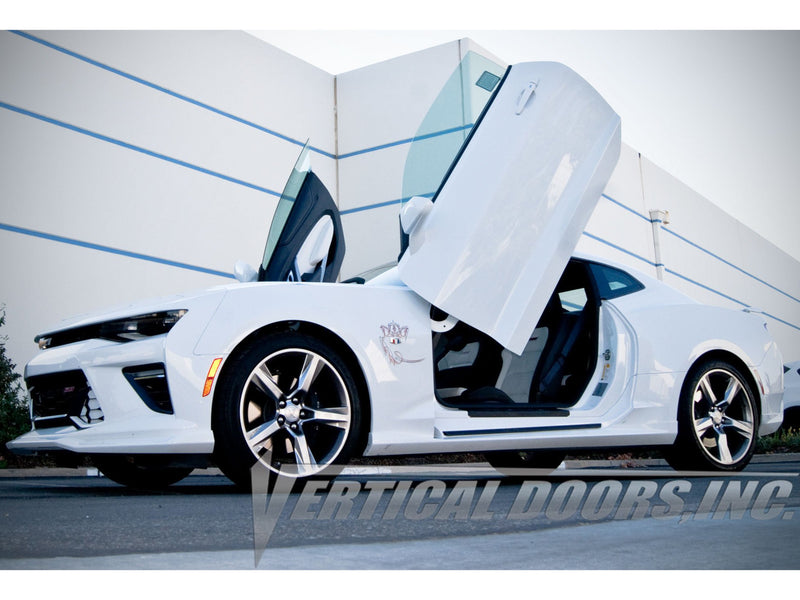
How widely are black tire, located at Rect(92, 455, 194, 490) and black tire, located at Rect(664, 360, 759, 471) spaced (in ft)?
9.87

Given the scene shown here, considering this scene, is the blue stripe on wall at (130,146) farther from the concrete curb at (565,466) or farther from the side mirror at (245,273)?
the side mirror at (245,273)

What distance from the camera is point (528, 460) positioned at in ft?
19.6

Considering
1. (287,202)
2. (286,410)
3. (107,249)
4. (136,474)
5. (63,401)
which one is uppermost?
(287,202)

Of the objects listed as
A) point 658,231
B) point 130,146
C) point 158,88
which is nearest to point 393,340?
point 130,146

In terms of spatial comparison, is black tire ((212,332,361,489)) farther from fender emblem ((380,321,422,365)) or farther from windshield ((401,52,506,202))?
windshield ((401,52,506,202))

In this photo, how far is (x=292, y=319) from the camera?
3.68 metres

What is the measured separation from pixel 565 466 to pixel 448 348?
4.57 m

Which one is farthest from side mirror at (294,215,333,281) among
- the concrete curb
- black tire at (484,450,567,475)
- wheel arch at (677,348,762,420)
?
the concrete curb

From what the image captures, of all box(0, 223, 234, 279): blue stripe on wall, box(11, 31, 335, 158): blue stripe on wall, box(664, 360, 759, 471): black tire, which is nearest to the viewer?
box(664, 360, 759, 471): black tire

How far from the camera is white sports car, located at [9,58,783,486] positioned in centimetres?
352

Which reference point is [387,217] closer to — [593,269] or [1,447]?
[1,447]

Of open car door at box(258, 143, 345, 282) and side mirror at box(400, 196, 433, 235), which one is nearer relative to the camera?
side mirror at box(400, 196, 433, 235)

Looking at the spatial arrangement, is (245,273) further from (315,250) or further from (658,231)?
(658,231)

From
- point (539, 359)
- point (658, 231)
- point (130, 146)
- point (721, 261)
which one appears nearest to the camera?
point (539, 359)
